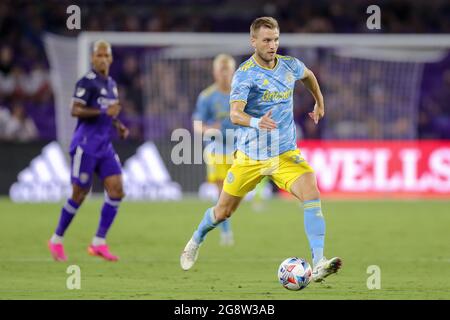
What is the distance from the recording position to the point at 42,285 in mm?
9555

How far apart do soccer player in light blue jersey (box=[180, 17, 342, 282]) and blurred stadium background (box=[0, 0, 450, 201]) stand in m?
11.1

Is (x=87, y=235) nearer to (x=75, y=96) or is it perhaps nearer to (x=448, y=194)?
(x=75, y=96)

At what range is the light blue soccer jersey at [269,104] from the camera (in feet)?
31.3

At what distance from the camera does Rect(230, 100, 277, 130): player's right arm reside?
8.89m

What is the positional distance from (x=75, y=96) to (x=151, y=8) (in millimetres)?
16241

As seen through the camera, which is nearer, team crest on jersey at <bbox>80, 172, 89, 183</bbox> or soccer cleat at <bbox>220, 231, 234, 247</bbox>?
team crest on jersey at <bbox>80, 172, 89, 183</bbox>

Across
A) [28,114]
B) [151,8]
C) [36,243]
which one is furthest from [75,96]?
[151,8]

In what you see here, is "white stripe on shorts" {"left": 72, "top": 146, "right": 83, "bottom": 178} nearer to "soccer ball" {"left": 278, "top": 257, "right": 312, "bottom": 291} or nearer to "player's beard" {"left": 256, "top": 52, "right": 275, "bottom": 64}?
"player's beard" {"left": 256, "top": 52, "right": 275, "bottom": 64}

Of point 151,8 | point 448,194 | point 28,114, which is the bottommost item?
point 448,194

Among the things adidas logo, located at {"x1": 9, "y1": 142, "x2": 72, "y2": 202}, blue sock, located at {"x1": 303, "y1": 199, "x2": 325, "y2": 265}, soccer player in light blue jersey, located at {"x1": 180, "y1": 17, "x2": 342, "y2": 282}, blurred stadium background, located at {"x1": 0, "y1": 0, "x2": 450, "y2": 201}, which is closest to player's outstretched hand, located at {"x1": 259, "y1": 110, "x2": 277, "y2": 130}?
soccer player in light blue jersey, located at {"x1": 180, "y1": 17, "x2": 342, "y2": 282}

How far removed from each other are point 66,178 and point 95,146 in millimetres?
9450
